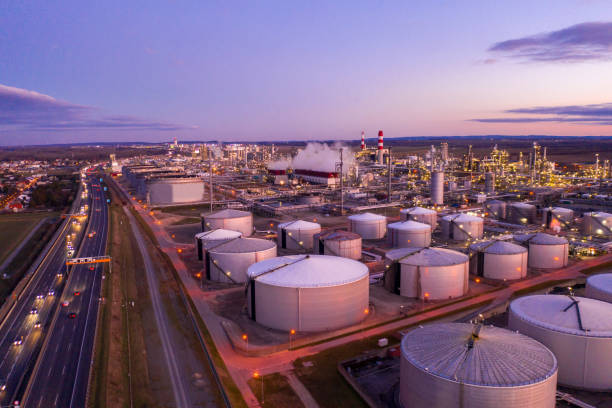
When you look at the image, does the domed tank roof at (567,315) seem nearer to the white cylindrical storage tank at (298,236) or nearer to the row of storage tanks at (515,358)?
the row of storage tanks at (515,358)

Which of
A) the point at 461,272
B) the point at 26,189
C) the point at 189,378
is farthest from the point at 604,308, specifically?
the point at 26,189

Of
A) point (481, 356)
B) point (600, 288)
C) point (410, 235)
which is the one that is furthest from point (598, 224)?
point (481, 356)

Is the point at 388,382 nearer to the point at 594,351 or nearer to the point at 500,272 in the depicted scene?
the point at 594,351

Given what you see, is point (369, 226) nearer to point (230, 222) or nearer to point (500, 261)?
point (230, 222)

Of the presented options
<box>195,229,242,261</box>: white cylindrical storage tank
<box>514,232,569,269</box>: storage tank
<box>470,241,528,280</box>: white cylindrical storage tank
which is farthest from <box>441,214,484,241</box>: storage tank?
<box>195,229,242,261</box>: white cylindrical storage tank

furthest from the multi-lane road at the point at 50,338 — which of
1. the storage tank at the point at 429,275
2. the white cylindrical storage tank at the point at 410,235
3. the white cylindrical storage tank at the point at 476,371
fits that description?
the white cylindrical storage tank at the point at 410,235

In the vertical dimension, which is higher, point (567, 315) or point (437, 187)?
point (437, 187)

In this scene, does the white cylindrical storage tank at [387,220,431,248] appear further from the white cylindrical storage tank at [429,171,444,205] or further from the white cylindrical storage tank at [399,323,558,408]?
the white cylindrical storage tank at [399,323,558,408]
